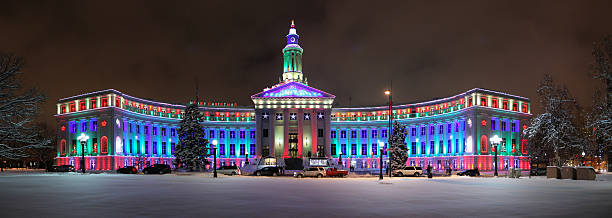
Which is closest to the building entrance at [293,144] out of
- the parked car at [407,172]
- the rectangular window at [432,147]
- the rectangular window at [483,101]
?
the rectangular window at [432,147]

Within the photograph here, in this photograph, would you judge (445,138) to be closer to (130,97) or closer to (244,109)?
(244,109)

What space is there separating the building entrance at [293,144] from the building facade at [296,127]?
0.21m

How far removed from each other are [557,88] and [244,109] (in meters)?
73.8

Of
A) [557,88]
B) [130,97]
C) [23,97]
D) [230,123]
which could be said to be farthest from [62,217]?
[230,123]

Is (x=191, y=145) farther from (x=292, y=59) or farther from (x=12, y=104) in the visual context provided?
(x=292, y=59)

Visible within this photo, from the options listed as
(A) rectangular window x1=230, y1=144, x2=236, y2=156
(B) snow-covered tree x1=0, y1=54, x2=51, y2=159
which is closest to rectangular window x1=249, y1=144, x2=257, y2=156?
(A) rectangular window x1=230, y1=144, x2=236, y2=156

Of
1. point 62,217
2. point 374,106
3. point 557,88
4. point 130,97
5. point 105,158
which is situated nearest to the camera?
point 62,217

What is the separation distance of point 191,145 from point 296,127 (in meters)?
32.3

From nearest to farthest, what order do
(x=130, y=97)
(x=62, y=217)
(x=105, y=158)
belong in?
(x=62, y=217), (x=105, y=158), (x=130, y=97)

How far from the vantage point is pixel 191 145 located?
79312 millimetres

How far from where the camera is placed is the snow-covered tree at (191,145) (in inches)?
A: 3088

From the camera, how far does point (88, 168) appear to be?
9331cm

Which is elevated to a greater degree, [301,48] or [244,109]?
[301,48]

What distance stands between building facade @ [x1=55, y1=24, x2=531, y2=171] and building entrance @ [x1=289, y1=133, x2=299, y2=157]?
0.70ft
